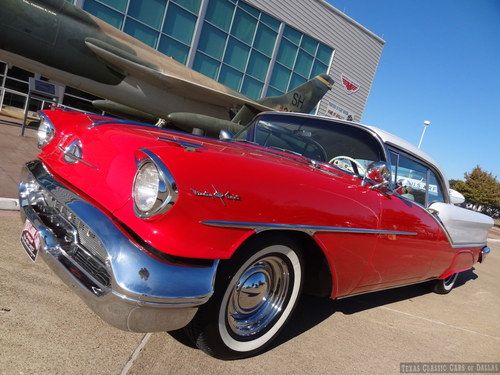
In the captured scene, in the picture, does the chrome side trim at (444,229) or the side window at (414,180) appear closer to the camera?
the side window at (414,180)

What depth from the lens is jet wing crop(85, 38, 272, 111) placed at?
10.5m

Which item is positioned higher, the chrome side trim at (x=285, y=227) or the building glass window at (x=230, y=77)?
the building glass window at (x=230, y=77)

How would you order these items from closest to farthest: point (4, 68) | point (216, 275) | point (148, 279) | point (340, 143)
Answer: point (148, 279) < point (216, 275) < point (340, 143) < point (4, 68)

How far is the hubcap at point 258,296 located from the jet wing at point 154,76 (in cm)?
962

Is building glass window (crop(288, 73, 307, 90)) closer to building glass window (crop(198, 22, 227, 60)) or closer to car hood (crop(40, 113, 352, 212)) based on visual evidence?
building glass window (crop(198, 22, 227, 60))

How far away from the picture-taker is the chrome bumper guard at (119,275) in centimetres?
170

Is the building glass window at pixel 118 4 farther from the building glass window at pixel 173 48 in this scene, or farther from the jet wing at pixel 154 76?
the jet wing at pixel 154 76

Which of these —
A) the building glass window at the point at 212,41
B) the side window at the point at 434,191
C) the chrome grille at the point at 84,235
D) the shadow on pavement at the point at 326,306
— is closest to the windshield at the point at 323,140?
the side window at the point at 434,191

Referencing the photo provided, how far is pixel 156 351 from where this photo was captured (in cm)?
218

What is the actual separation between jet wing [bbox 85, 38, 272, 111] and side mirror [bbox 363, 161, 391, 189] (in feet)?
30.3

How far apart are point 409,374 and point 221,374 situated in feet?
4.40

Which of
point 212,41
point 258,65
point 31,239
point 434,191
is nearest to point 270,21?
point 258,65

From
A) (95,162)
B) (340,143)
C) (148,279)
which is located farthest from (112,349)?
(340,143)

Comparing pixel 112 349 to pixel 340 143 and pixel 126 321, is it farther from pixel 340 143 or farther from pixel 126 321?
pixel 340 143
